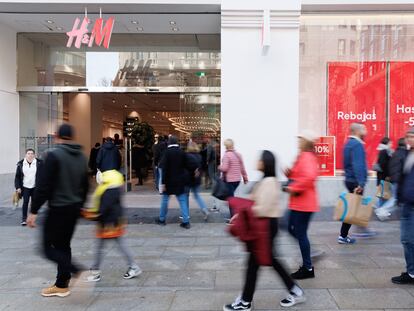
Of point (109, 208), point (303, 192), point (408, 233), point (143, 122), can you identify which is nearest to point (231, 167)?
point (303, 192)

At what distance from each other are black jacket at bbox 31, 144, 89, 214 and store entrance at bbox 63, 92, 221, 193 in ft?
24.6

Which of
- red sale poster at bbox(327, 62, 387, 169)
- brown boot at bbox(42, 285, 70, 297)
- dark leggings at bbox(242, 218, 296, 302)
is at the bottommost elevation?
brown boot at bbox(42, 285, 70, 297)

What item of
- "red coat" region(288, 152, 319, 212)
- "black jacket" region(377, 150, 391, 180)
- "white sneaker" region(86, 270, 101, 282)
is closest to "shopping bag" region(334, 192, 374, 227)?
"red coat" region(288, 152, 319, 212)

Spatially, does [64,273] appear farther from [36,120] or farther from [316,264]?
[36,120]

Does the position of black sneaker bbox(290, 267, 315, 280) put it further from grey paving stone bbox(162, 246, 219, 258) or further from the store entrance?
the store entrance

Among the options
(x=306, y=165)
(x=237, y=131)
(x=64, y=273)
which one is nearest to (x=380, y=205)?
(x=237, y=131)

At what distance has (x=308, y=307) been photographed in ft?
13.4

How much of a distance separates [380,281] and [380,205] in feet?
13.4

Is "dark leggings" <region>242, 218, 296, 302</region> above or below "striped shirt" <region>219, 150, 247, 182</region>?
below

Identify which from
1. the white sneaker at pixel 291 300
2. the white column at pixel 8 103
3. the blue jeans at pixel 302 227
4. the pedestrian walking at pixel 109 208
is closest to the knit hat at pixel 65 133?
the pedestrian walking at pixel 109 208

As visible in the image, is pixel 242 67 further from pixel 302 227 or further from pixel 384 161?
pixel 302 227

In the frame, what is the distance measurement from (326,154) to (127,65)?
21.6 feet

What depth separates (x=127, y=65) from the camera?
12352 mm

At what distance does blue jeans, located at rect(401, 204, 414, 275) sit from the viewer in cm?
457
